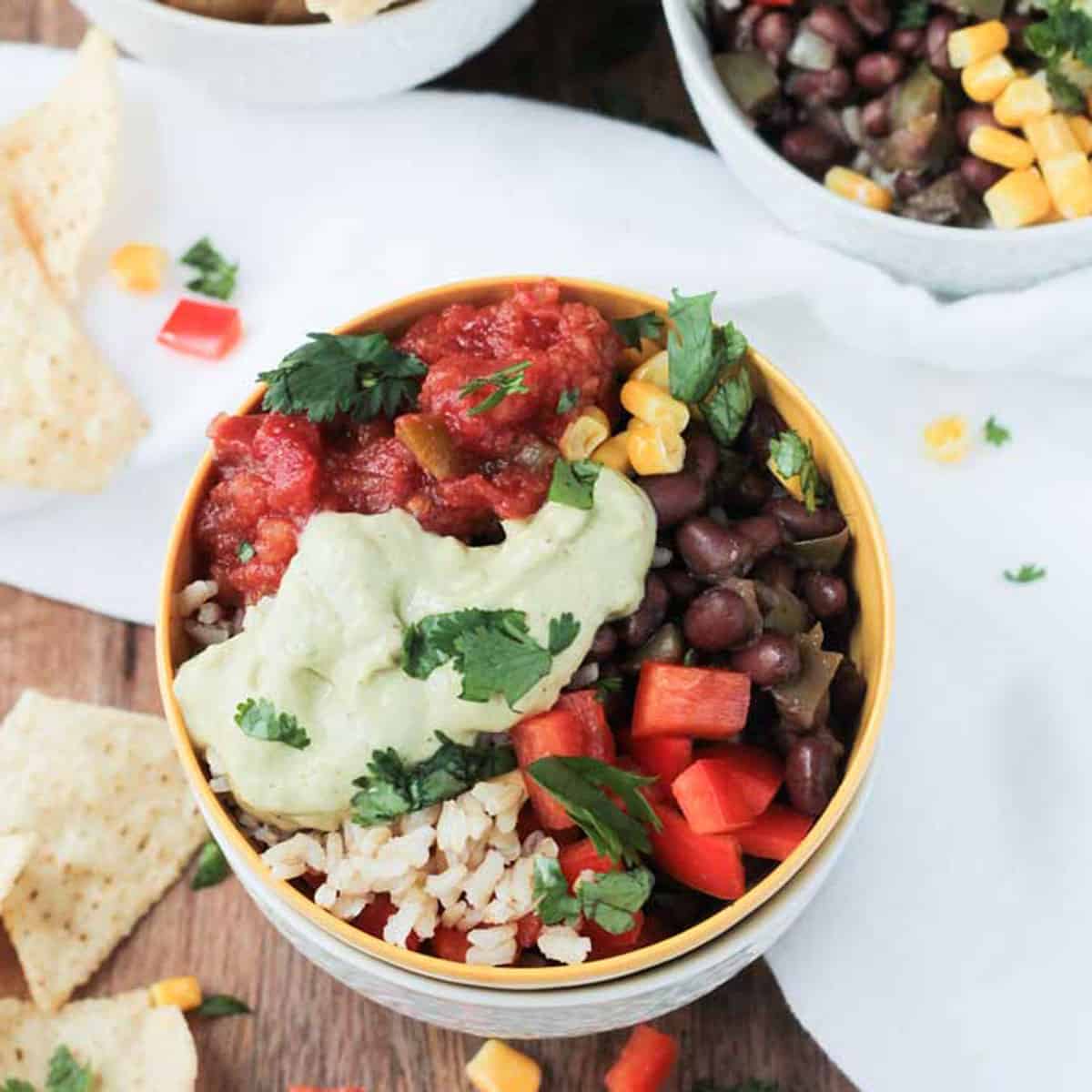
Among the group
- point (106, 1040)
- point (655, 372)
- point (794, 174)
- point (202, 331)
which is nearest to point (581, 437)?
point (655, 372)

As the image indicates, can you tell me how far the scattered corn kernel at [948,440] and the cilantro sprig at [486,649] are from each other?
3.80 feet

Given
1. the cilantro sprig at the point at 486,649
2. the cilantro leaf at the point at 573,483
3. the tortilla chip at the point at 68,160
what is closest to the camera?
the cilantro sprig at the point at 486,649

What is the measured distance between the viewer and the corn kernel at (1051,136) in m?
3.05

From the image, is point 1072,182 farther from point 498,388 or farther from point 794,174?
point 498,388

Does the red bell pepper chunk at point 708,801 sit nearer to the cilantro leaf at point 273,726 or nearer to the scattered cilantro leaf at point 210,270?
the cilantro leaf at point 273,726

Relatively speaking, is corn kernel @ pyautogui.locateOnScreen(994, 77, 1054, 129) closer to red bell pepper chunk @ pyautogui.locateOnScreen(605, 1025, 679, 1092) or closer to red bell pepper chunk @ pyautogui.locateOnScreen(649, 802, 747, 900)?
red bell pepper chunk @ pyautogui.locateOnScreen(649, 802, 747, 900)

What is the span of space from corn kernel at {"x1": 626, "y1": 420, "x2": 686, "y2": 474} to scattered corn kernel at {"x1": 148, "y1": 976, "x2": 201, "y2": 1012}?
1253 mm

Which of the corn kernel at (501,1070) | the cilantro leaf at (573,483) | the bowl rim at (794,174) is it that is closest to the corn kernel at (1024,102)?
the bowl rim at (794,174)

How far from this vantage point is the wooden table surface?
9.86 feet

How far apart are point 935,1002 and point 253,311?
174 cm

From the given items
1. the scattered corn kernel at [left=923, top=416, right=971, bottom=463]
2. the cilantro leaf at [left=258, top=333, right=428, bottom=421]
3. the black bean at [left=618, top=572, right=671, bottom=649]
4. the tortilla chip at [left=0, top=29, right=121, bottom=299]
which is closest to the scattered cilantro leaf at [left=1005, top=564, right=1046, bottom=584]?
the scattered corn kernel at [left=923, top=416, right=971, bottom=463]

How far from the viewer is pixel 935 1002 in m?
2.98

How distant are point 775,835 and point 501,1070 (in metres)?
0.81

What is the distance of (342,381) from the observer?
99.8 inches
